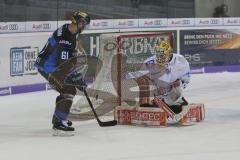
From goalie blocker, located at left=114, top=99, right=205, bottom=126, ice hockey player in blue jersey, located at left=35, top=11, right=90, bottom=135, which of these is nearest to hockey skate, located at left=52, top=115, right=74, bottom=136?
ice hockey player in blue jersey, located at left=35, top=11, right=90, bottom=135

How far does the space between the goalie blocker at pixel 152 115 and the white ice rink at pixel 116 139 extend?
3.8 inches

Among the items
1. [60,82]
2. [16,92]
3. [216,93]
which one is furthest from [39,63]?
[216,93]

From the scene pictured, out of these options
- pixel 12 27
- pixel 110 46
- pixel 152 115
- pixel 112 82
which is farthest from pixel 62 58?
pixel 12 27

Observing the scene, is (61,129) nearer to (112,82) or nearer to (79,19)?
(79,19)

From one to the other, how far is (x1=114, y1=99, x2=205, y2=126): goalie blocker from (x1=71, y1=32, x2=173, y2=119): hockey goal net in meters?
0.20

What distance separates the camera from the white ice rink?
4844mm

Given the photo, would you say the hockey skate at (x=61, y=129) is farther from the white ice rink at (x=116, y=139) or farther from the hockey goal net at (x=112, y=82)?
the hockey goal net at (x=112, y=82)

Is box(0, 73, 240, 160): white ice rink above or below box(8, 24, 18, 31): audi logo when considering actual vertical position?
below

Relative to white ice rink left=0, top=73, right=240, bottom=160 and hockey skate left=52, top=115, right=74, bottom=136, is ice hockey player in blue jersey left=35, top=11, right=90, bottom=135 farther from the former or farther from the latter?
white ice rink left=0, top=73, right=240, bottom=160

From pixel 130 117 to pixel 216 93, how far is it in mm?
3065

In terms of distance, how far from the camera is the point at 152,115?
6.21 metres

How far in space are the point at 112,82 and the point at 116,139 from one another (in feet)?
4.24

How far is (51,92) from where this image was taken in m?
9.26

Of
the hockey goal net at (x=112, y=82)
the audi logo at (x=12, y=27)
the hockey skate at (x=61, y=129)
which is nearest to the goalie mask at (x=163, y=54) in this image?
Result: the hockey goal net at (x=112, y=82)
